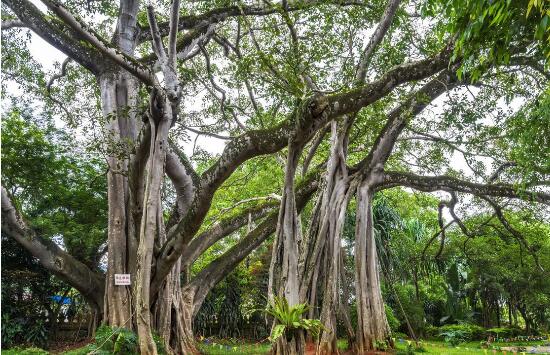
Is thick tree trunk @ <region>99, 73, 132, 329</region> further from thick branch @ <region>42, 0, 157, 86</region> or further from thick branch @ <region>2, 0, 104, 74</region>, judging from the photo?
thick branch @ <region>42, 0, 157, 86</region>

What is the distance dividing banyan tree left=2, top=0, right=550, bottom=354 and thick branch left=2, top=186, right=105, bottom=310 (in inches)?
0.8

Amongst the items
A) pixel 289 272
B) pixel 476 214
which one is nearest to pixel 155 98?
pixel 289 272

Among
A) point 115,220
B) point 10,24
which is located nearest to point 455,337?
point 115,220

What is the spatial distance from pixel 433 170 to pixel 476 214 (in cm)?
229

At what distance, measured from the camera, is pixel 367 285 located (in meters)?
7.00

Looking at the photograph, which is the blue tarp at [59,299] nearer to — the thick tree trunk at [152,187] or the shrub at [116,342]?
the shrub at [116,342]

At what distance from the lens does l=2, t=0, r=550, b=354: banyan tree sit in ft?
16.9

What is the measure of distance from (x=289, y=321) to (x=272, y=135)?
2.28 metres

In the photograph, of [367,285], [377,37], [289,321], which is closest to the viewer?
[289,321]

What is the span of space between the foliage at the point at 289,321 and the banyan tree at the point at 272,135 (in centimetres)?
19

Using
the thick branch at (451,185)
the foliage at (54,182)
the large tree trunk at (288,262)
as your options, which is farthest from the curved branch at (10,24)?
the thick branch at (451,185)

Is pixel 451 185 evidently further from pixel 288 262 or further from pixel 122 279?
pixel 122 279

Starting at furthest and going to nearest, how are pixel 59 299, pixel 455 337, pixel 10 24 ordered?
pixel 455 337, pixel 59 299, pixel 10 24

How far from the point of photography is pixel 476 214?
10.4 meters
